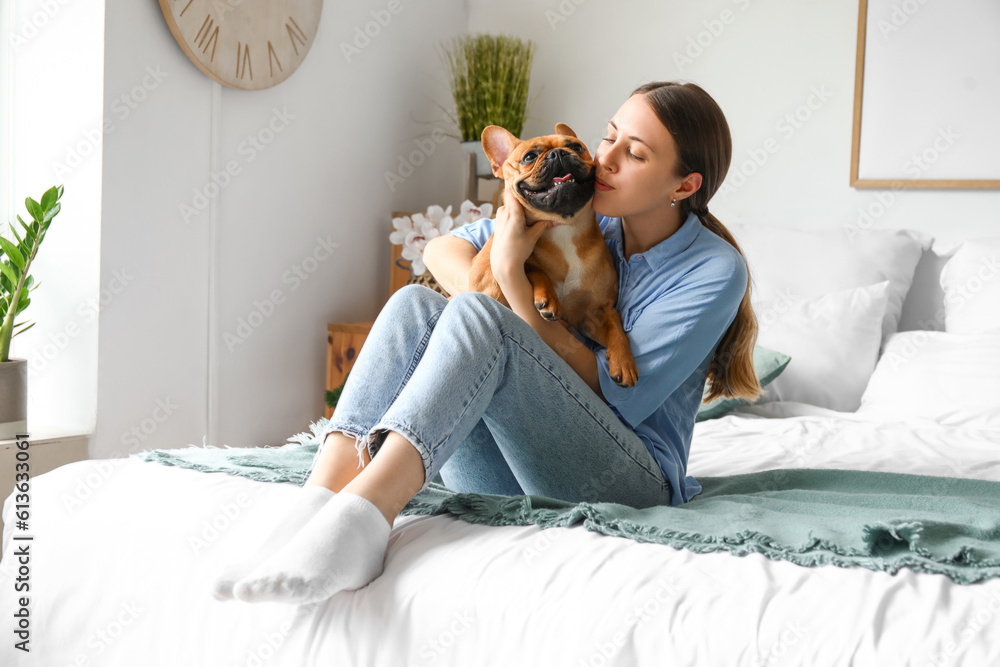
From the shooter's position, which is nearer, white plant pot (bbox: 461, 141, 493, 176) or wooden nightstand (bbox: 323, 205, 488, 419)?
wooden nightstand (bbox: 323, 205, 488, 419)

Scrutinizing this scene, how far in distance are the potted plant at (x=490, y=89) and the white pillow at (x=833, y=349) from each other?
1.18 m

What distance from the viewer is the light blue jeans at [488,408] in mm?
1023

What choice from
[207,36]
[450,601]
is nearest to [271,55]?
[207,36]

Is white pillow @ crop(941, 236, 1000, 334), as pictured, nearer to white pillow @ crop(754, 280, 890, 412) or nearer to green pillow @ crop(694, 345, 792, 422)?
white pillow @ crop(754, 280, 890, 412)

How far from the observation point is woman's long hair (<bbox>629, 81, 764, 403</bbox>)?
4.30 feet

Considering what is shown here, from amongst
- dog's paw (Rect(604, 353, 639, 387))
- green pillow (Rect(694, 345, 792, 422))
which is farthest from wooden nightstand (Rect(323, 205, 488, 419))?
dog's paw (Rect(604, 353, 639, 387))

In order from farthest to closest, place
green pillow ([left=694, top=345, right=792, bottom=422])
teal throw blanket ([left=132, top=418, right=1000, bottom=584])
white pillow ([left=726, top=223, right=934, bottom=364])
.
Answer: white pillow ([left=726, top=223, right=934, bottom=364])
green pillow ([left=694, top=345, right=792, bottom=422])
teal throw blanket ([left=132, top=418, right=1000, bottom=584])

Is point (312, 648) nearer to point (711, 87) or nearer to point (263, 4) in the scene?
point (263, 4)

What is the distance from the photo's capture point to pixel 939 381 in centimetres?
196

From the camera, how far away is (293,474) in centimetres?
121

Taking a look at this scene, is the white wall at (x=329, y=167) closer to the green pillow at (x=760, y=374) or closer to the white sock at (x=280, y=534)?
the green pillow at (x=760, y=374)

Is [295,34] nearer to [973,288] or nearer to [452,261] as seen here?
[452,261]

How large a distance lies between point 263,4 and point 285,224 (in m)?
0.63

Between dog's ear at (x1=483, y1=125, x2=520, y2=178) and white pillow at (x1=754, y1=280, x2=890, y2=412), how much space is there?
98 cm
